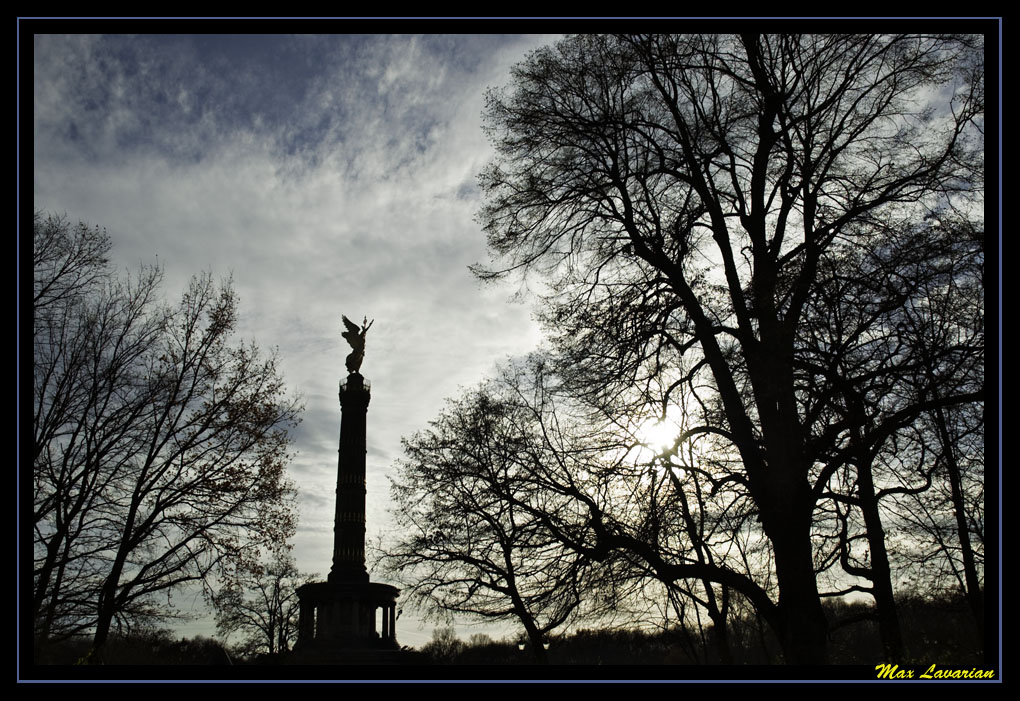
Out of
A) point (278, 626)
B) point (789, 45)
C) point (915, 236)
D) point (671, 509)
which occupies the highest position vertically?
point (789, 45)

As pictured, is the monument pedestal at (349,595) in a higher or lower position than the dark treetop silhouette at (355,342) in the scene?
lower

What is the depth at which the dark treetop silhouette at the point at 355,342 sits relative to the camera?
36078 mm

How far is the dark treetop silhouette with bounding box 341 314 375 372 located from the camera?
36078 millimetres

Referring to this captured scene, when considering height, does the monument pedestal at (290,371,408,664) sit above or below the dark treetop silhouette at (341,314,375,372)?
below

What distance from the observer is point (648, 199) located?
11.7m

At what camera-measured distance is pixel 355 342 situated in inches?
1442

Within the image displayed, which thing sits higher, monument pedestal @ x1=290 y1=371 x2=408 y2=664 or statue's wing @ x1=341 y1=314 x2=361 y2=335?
statue's wing @ x1=341 y1=314 x2=361 y2=335

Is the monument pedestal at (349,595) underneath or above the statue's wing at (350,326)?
underneath

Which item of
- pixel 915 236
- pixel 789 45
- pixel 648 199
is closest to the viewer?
pixel 915 236

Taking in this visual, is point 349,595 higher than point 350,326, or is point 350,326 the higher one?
point 350,326

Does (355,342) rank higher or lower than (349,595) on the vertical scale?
higher
